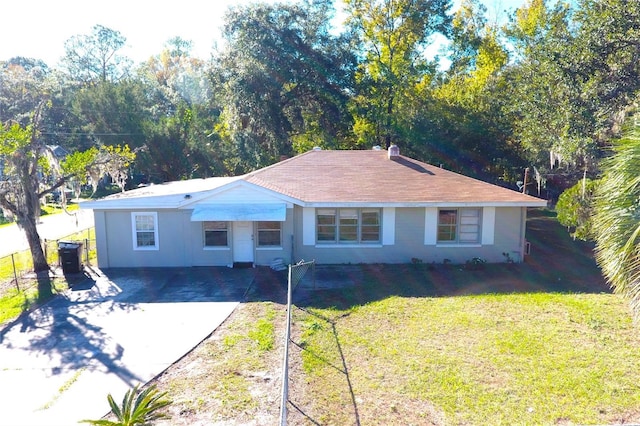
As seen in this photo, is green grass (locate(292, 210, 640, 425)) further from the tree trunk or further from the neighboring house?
the tree trunk

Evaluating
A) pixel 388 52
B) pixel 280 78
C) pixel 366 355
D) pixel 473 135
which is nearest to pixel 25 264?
pixel 366 355

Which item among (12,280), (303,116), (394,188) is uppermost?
(303,116)

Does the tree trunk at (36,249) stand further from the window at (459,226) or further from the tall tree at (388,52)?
the tall tree at (388,52)

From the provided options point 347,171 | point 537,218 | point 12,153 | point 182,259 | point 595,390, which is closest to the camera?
point 595,390

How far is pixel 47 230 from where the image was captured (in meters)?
22.5

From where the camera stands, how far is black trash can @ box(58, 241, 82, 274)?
44.7 feet

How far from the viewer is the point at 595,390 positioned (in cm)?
652

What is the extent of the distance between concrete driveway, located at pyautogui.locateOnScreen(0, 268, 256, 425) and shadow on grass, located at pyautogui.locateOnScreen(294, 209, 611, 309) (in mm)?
2673

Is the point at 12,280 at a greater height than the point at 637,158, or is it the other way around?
the point at 637,158

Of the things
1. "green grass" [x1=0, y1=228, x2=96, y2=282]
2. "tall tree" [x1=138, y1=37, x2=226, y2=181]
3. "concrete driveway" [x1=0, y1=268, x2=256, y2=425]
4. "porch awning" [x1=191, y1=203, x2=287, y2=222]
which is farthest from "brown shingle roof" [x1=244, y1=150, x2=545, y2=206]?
"tall tree" [x1=138, y1=37, x2=226, y2=181]

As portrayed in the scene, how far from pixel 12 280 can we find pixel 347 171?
37.6 feet

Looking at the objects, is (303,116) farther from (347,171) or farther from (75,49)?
(75,49)

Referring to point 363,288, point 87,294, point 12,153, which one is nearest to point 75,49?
point 12,153

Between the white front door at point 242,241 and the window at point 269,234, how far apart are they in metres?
0.32
